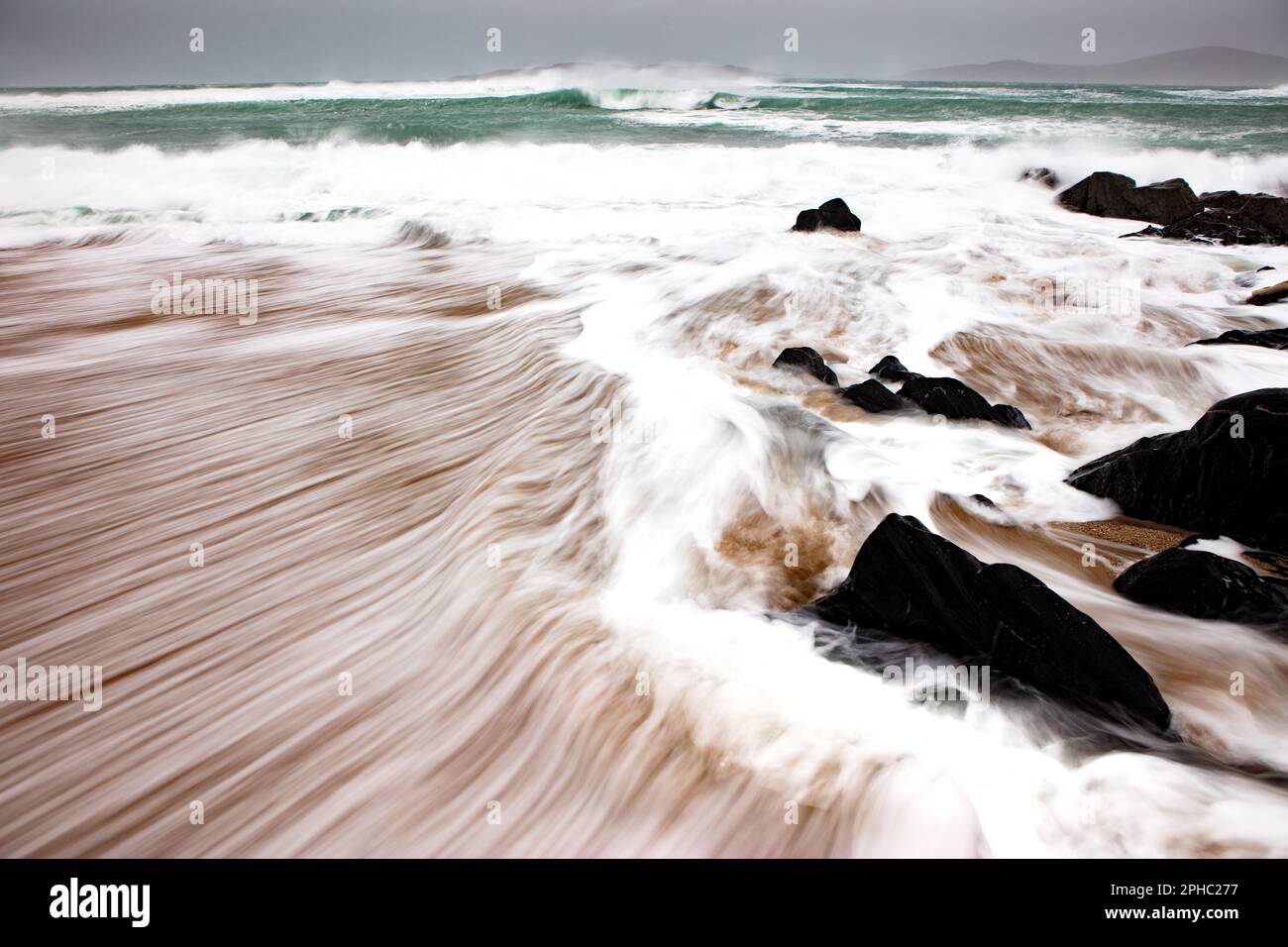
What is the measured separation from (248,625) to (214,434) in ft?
6.91

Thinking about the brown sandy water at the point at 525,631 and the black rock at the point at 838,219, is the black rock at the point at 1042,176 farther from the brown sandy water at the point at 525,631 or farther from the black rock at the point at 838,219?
the brown sandy water at the point at 525,631

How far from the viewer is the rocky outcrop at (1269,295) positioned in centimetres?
673

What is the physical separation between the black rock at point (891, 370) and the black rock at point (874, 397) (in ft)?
1.35

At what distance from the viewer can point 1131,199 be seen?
1177cm

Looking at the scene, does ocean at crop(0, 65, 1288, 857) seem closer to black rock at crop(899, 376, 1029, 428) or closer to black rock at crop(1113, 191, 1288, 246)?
black rock at crop(899, 376, 1029, 428)

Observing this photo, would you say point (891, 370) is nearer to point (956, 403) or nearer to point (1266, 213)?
point (956, 403)

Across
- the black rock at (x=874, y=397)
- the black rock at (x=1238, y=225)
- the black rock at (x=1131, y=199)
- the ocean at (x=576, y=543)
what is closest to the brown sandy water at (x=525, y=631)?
the ocean at (x=576, y=543)

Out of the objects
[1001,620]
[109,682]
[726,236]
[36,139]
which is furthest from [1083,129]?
[36,139]

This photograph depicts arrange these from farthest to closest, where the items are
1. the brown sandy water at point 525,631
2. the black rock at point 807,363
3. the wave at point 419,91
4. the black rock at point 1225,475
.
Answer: the wave at point 419,91 < the black rock at point 807,363 < the black rock at point 1225,475 < the brown sandy water at point 525,631

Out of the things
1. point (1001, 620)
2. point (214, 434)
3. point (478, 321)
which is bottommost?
point (1001, 620)

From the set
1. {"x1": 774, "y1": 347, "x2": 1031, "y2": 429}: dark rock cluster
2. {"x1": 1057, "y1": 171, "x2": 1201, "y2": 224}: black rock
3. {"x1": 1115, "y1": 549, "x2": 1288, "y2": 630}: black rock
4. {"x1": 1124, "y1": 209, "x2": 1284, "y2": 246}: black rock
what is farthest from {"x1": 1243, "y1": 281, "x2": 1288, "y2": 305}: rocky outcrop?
{"x1": 1115, "y1": 549, "x2": 1288, "y2": 630}: black rock
